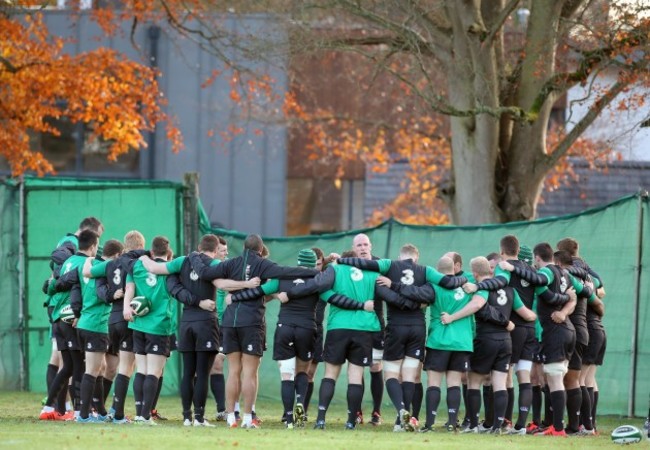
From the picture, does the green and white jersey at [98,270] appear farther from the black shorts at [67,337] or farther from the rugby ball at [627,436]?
the rugby ball at [627,436]

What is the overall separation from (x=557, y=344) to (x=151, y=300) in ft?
14.6

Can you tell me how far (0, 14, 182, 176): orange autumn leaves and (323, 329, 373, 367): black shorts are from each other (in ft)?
41.1

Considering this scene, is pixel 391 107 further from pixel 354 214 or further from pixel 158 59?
pixel 158 59

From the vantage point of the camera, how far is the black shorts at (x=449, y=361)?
14.5 meters

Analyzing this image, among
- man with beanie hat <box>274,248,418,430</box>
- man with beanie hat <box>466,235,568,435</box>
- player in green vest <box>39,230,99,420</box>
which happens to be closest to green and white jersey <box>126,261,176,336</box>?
player in green vest <box>39,230,99,420</box>

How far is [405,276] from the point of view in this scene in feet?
47.3

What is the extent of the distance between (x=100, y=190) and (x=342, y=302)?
22.1 ft

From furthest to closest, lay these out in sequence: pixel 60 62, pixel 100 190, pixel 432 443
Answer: pixel 60 62, pixel 100 190, pixel 432 443

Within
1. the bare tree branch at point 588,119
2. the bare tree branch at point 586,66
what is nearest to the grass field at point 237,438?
the bare tree branch at point 586,66

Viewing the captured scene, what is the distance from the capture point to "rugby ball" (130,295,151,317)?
14242 millimetres

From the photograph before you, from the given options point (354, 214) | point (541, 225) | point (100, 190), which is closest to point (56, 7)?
point (354, 214)

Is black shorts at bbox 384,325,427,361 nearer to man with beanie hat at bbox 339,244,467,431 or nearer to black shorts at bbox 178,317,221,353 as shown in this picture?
man with beanie hat at bbox 339,244,467,431

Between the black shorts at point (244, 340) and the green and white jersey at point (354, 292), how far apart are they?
801 millimetres

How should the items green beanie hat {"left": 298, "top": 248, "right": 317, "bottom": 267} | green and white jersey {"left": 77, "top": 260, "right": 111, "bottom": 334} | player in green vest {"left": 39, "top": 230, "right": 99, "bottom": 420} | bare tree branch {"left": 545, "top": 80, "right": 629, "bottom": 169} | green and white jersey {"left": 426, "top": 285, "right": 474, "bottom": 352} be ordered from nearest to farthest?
1. green and white jersey {"left": 426, "top": 285, "right": 474, "bottom": 352}
2. green beanie hat {"left": 298, "top": 248, "right": 317, "bottom": 267}
3. green and white jersey {"left": 77, "top": 260, "right": 111, "bottom": 334}
4. player in green vest {"left": 39, "top": 230, "right": 99, "bottom": 420}
5. bare tree branch {"left": 545, "top": 80, "right": 629, "bottom": 169}
